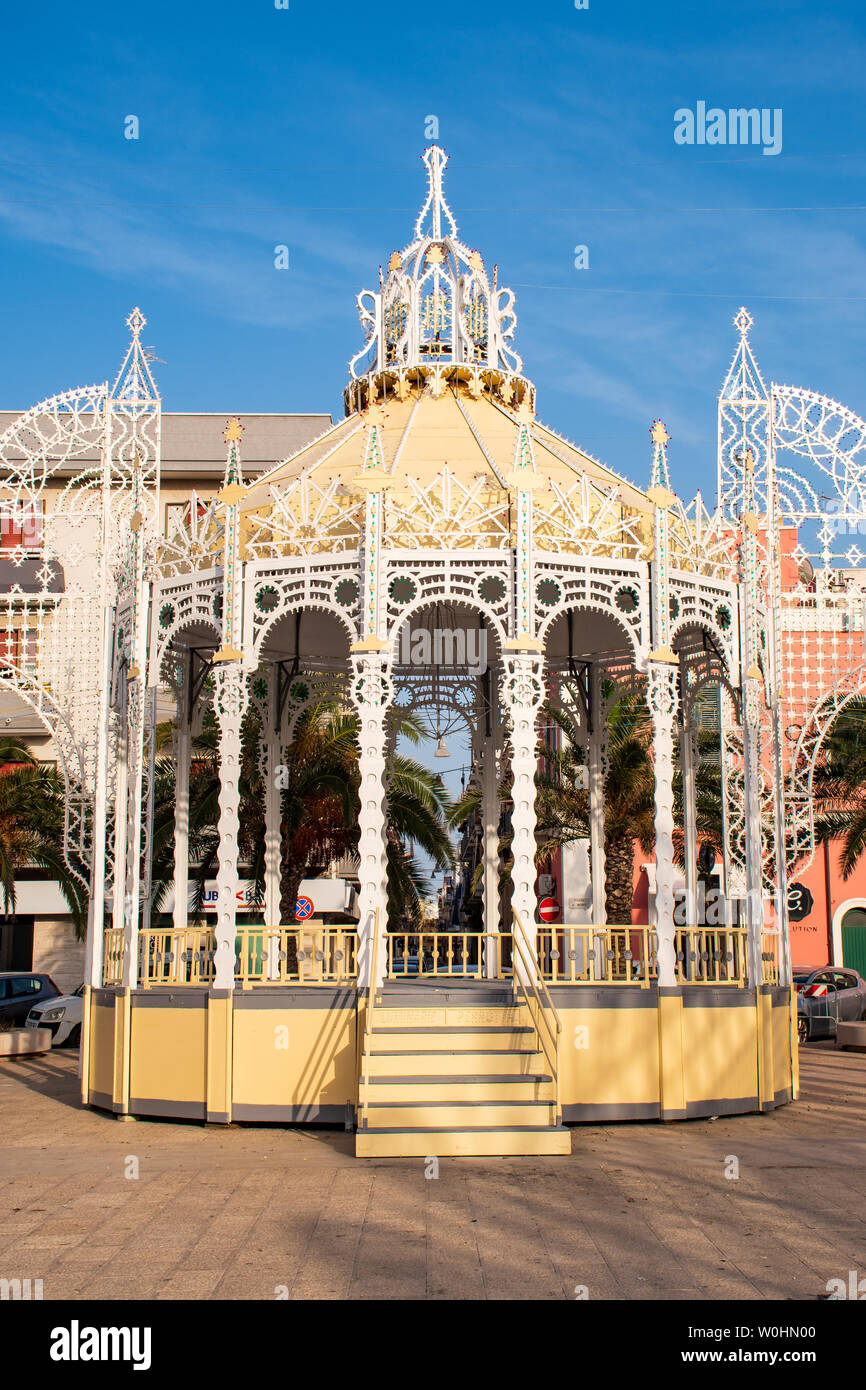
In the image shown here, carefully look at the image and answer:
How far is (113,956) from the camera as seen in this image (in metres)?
17.0

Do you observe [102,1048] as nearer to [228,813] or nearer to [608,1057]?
[228,813]

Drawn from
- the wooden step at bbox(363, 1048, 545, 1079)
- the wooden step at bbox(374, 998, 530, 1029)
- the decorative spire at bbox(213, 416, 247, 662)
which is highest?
the decorative spire at bbox(213, 416, 247, 662)

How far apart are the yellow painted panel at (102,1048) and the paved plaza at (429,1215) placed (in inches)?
39.6

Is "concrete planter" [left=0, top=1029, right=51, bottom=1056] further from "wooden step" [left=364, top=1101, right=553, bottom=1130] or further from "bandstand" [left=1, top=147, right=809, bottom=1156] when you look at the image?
"wooden step" [left=364, top=1101, right=553, bottom=1130]

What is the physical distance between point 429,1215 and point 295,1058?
4.61 m

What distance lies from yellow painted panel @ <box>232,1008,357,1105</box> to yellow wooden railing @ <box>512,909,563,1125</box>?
186 centimetres

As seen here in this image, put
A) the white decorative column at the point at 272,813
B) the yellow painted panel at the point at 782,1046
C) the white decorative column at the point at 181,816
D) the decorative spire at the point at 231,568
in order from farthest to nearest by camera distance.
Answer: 1. the white decorative column at the point at 272,813
2. the white decorative column at the point at 181,816
3. the yellow painted panel at the point at 782,1046
4. the decorative spire at the point at 231,568

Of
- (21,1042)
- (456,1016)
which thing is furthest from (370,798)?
(21,1042)

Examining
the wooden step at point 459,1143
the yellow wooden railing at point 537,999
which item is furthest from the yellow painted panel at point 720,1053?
the wooden step at point 459,1143

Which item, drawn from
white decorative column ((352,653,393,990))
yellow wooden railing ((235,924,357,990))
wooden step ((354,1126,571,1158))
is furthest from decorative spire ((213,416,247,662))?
wooden step ((354,1126,571,1158))

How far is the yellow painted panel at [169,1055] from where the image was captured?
14539mm

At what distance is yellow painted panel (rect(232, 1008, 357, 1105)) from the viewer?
1417cm

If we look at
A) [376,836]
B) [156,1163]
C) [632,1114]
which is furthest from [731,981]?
[156,1163]

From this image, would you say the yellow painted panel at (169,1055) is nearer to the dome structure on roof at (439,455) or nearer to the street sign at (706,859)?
the dome structure on roof at (439,455)
